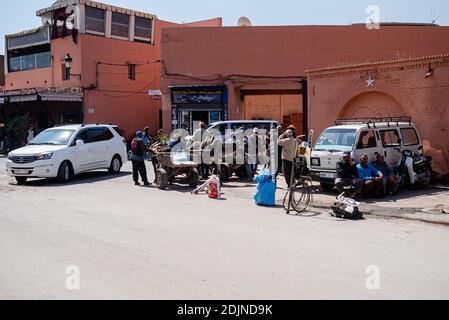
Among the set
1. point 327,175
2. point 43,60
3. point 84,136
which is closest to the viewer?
point 327,175

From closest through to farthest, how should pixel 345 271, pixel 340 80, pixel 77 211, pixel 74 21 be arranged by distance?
pixel 345 271 < pixel 77 211 < pixel 340 80 < pixel 74 21

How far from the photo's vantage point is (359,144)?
13664mm

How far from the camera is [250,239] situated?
8.11m

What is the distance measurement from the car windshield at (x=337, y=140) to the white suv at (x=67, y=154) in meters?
7.79

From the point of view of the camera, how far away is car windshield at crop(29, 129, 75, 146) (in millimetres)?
16312

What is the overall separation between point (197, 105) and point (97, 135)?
9666mm

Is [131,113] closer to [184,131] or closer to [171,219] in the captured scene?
[184,131]

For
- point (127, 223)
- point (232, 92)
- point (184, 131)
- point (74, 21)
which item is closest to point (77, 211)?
point (127, 223)

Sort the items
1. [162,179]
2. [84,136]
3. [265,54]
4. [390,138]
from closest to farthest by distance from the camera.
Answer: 1. [390,138]
2. [162,179]
3. [84,136]
4. [265,54]

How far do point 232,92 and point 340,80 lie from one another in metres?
8.37

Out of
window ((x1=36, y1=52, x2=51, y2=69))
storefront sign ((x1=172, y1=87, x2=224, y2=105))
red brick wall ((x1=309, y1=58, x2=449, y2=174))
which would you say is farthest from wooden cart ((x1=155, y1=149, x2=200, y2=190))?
window ((x1=36, y1=52, x2=51, y2=69))

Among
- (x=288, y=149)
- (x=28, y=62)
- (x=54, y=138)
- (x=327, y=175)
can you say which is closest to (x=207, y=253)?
(x=327, y=175)

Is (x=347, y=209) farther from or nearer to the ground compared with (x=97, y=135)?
nearer to the ground

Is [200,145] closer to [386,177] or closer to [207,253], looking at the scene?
[386,177]
